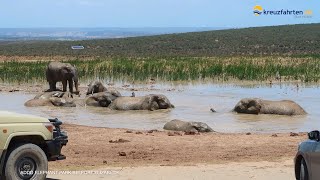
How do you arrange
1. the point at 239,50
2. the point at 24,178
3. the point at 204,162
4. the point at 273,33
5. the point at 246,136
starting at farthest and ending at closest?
1. the point at 273,33
2. the point at 239,50
3. the point at 246,136
4. the point at 204,162
5. the point at 24,178

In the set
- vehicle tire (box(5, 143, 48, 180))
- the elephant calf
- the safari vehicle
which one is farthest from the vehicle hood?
the elephant calf

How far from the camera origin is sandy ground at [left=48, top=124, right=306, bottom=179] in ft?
33.3

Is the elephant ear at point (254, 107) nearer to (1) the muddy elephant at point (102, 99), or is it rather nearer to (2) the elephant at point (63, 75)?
(1) the muddy elephant at point (102, 99)

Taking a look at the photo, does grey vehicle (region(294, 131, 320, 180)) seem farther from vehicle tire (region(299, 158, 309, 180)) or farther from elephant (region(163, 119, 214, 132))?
elephant (region(163, 119, 214, 132))

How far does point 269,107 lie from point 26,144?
12.8 metres

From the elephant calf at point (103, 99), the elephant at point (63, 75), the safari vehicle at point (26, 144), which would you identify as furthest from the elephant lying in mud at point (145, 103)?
the safari vehicle at point (26, 144)

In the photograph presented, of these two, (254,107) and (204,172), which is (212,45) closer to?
(254,107)

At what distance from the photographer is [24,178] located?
8758 millimetres

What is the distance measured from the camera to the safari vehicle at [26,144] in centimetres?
854

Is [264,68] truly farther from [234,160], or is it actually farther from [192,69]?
[234,160]

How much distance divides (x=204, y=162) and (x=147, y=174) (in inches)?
63.5

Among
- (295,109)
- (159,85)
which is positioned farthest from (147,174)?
(159,85)

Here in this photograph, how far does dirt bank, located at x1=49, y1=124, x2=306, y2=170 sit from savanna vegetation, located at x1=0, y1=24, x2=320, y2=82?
66.7 feet

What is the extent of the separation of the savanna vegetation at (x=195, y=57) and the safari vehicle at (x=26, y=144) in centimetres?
2573
